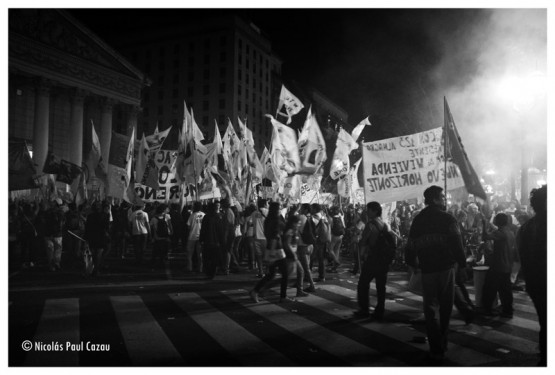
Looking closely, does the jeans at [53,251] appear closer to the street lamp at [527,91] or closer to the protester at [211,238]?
the protester at [211,238]

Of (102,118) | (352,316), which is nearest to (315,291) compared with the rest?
(352,316)

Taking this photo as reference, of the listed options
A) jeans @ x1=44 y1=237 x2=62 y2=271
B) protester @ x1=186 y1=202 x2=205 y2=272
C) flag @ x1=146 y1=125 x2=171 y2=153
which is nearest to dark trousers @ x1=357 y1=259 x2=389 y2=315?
protester @ x1=186 y1=202 x2=205 y2=272

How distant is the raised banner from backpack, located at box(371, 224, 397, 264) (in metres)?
1.32

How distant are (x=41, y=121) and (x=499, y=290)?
41.4 m

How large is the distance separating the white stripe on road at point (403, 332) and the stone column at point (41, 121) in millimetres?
37454

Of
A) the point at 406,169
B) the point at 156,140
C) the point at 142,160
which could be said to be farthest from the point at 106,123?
the point at 406,169

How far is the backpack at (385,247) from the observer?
22.9 ft

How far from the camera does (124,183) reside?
13.4 metres

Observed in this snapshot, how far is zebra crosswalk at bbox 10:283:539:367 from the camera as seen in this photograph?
4824mm

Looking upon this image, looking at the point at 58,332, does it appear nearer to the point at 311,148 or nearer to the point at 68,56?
the point at 311,148

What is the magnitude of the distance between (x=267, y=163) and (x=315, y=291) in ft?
33.8

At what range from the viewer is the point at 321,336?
5.73 meters
